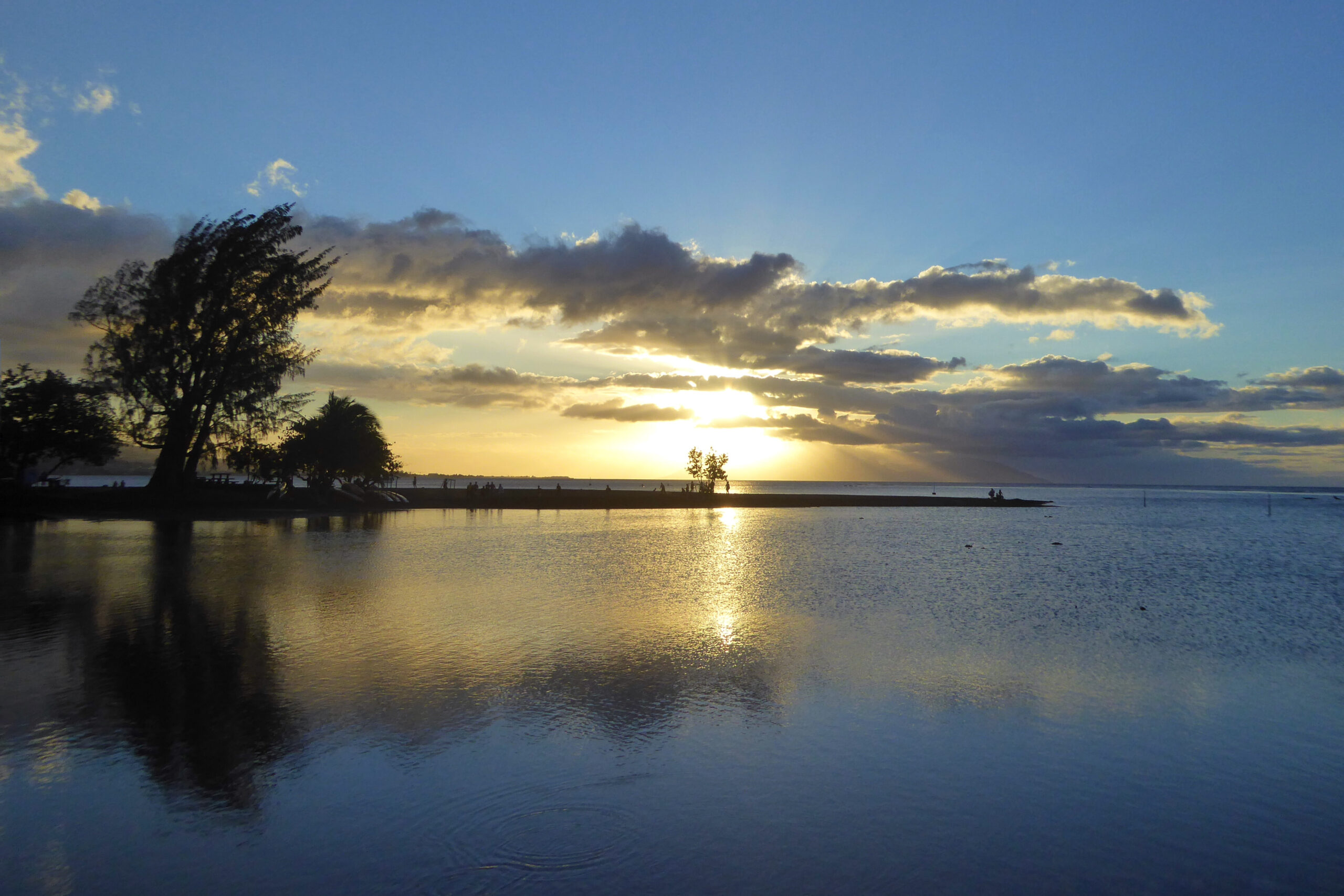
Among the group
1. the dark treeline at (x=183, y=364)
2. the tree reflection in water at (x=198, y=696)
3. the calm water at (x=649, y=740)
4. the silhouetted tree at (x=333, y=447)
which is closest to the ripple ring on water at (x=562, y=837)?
the calm water at (x=649, y=740)

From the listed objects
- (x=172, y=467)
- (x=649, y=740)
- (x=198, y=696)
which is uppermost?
(x=172, y=467)

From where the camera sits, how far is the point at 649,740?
29.3ft

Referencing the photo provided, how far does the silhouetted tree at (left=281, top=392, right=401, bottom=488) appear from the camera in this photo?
75625 mm

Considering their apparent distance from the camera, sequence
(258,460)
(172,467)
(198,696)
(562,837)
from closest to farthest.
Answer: (562,837)
(198,696)
(172,467)
(258,460)

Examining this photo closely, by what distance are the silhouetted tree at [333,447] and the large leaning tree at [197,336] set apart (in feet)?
60.5

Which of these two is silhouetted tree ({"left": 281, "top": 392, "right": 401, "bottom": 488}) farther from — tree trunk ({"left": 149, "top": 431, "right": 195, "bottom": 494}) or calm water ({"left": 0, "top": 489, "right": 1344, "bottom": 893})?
calm water ({"left": 0, "top": 489, "right": 1344, "bottom": 893})

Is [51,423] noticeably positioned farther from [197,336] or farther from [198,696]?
[198,696]

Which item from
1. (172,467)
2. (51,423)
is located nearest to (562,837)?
(172,467)

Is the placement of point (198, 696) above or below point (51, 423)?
below

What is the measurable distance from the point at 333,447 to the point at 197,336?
76.5 feet

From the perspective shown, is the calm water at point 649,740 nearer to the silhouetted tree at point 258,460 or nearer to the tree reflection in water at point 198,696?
the tree reflection in water at point 198,696

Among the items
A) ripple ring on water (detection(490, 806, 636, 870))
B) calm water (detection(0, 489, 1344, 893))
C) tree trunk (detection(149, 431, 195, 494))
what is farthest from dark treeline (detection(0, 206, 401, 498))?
ripple ring on water (detection(490, 806, 636, 870))

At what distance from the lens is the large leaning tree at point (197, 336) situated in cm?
5228

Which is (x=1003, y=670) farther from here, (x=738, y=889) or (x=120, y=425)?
(x=120, y=425)
